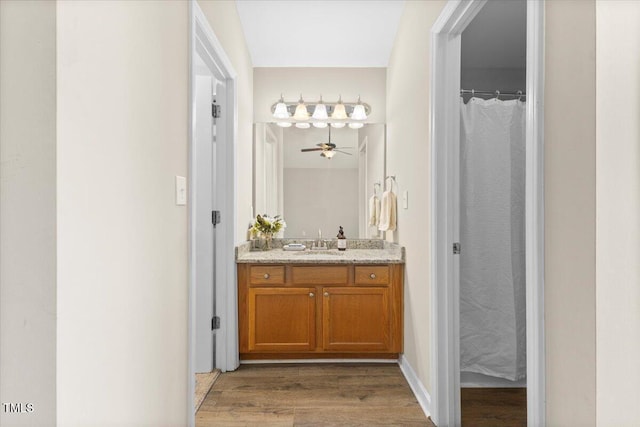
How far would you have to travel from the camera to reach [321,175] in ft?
12.0

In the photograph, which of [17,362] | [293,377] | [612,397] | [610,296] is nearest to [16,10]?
[17,362]

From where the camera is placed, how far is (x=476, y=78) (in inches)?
143

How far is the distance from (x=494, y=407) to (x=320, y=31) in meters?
2.84

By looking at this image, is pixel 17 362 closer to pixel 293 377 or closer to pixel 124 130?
pixel 124 130

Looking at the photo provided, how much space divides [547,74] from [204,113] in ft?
7.19

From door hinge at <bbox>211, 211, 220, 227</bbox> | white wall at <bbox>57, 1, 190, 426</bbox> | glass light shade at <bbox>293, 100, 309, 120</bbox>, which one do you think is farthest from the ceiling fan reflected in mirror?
white wall at <bbox>57, 1, 190, 426</bbox>

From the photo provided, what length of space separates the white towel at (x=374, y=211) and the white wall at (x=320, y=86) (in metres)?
0.73

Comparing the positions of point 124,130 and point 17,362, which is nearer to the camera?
point 17,362

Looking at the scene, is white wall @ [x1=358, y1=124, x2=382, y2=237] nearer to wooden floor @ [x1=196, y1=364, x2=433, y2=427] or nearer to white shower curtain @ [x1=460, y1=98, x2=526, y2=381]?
white shower curtain @ [x1=460, y1=98, x2=526, y2=381]

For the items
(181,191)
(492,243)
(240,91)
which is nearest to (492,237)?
(492,243)

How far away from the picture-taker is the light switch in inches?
65.9

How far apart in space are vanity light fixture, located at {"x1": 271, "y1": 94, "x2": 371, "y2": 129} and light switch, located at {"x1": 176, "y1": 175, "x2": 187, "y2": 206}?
1.95 meters

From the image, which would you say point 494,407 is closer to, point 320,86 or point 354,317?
point 354,317

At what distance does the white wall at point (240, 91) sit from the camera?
245 cm
